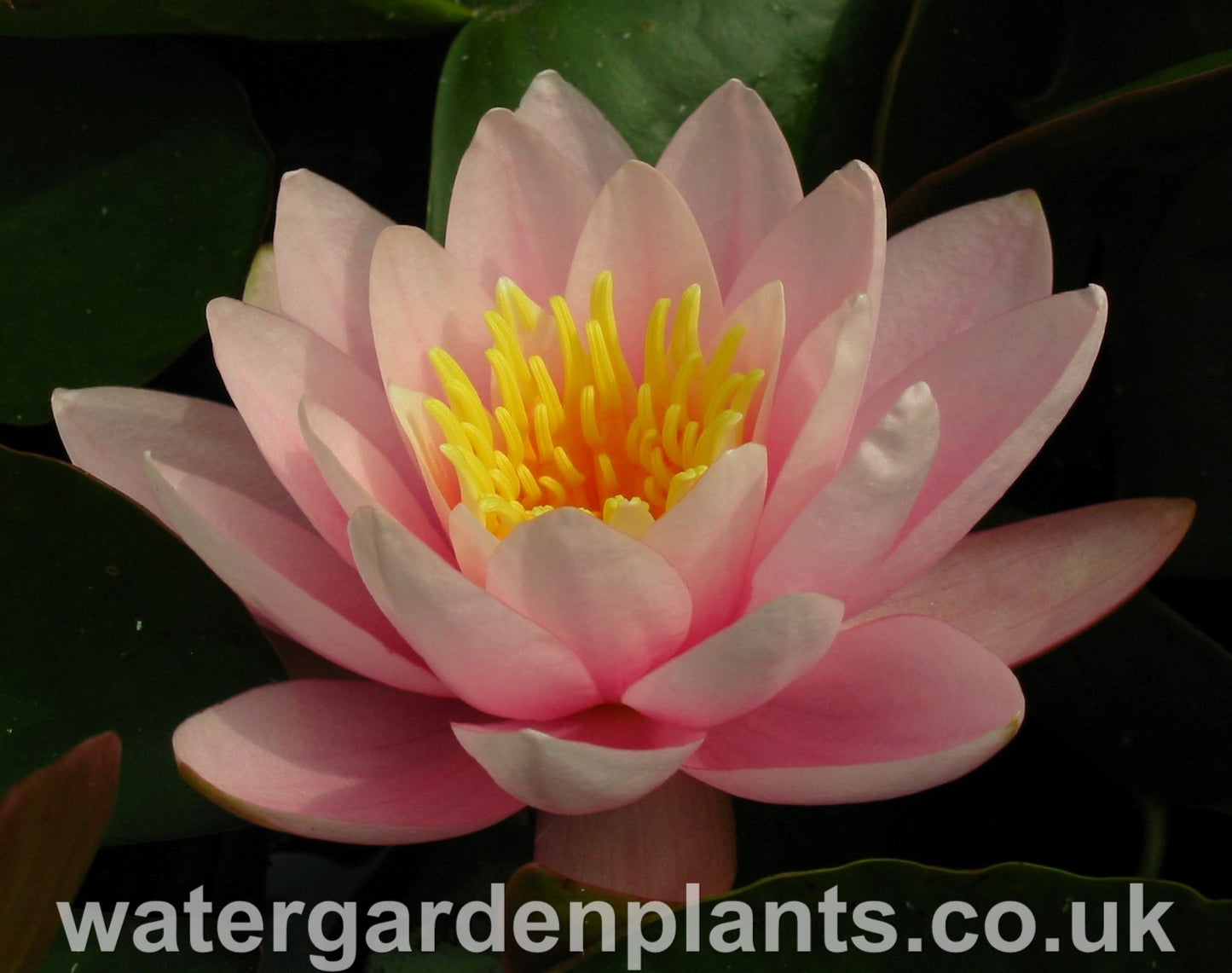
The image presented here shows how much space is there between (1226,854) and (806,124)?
810mm

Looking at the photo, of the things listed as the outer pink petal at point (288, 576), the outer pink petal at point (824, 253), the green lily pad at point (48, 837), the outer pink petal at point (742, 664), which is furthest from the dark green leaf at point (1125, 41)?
the green lily pad at point (48, 837)

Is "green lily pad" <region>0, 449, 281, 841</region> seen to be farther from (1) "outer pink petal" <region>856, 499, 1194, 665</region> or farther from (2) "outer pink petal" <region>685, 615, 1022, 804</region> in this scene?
(1) "outer pink petal" <region>856, 499, 1194, 665</region>

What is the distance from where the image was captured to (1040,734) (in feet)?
3.40

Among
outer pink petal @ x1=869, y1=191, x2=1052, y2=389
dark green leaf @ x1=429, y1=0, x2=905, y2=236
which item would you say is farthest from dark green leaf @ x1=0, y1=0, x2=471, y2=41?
outer pink petal @ x1=869, y1=191, x2=1052, y2=389

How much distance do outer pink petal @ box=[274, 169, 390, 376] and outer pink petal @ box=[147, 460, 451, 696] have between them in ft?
0.55

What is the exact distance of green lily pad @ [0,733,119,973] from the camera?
515 mm

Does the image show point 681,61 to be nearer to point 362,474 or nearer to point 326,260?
point 326,260

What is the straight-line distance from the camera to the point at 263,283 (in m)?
0.99

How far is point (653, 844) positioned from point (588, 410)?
0.35 m

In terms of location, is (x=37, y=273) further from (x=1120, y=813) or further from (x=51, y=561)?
(x=1120, y=813)

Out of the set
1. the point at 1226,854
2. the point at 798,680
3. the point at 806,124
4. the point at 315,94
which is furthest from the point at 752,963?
the point at 315,94

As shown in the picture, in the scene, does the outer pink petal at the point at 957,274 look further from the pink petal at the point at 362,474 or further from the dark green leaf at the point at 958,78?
the pink petal at the point at 362,474

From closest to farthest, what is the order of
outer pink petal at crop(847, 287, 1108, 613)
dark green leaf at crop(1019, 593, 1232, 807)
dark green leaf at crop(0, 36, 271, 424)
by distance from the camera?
outer pink petal at crop(847, 287, 1108, 613)
dark green leaf at crop(1019, 593, 1232, 807)
dark green leaf at crop(0, 36, 271, 424)

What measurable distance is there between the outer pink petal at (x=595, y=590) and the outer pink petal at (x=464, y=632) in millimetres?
19
